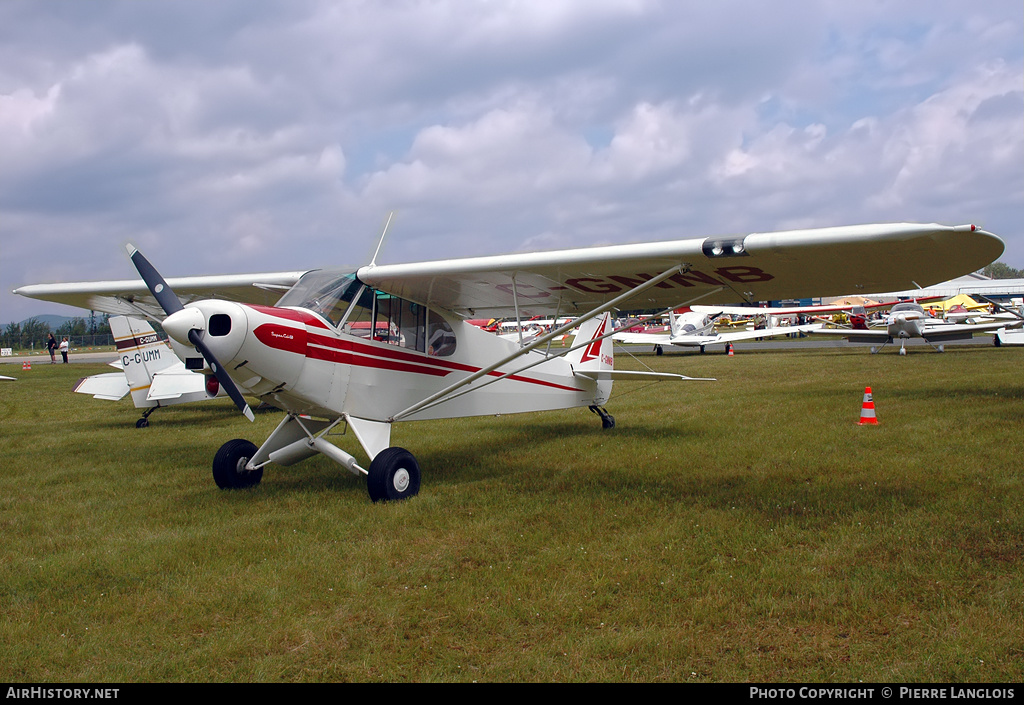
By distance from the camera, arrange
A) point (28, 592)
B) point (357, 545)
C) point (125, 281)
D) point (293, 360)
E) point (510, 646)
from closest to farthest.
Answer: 1. point (510, 646)
2. point (28, 592)
3. point (357, 545)
4. point (293, 360)
5. point (125, 281)

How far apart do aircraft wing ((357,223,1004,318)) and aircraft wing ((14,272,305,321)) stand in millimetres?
2051

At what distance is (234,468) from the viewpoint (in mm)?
6766

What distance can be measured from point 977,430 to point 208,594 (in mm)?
8999

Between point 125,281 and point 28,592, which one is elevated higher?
point 125,281

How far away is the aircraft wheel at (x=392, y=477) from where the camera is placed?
597 centimetres

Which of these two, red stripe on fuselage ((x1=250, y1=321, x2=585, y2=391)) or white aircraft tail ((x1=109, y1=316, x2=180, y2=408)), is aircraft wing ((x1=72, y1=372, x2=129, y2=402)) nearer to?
white aircraft tail ((x1=109, y1=316, x2=180, y2=408))

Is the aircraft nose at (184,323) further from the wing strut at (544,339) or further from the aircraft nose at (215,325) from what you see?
the wing strut at (544,339)

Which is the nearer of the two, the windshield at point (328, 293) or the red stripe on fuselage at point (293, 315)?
the red stripe on fuselage at point (293, 315)

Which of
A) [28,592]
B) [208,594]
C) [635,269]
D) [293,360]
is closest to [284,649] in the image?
[208,594]

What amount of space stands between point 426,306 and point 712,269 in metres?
3.15

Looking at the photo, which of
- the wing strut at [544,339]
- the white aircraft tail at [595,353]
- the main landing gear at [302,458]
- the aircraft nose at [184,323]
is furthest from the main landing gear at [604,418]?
the aircraft nose at [184,323]

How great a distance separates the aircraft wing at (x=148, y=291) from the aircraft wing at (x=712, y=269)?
2.05 meters

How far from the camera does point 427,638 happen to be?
343cm

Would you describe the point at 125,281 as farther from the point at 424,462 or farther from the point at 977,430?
the point at 977,430
